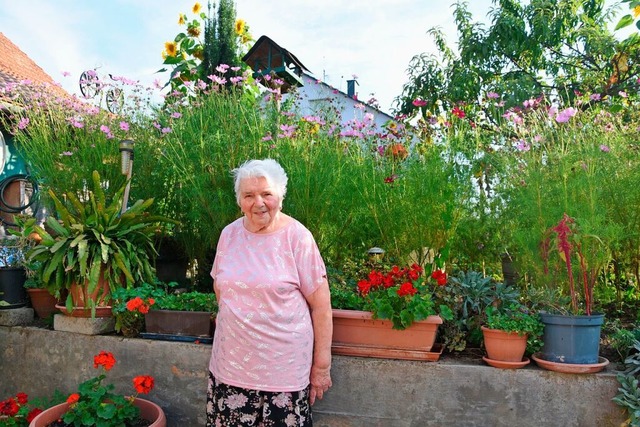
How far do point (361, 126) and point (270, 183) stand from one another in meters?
1.80

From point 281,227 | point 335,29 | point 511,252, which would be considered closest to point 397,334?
point 281,227

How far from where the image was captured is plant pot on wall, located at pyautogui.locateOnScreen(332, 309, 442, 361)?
8.87ft

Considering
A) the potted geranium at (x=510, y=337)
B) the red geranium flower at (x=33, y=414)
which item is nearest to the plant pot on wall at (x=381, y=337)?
the potted geranium at (x=510, y=337)

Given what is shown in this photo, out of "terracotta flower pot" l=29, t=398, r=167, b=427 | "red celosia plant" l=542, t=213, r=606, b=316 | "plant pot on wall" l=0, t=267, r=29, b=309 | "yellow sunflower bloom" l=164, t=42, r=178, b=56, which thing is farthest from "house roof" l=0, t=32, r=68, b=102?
"red celosia plant" l=542, t=213, r=606, b=316

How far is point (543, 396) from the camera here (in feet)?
8.34

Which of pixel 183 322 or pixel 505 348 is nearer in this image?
pixel 505 348

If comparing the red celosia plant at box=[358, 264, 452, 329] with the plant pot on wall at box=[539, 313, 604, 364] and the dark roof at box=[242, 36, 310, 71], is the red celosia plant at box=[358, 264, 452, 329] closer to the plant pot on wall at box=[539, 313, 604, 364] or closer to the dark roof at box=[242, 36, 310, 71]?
the plant pot on wall at box=[539, 313, 604, 364]

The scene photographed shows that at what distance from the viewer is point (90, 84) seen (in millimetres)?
4379

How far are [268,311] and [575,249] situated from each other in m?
1.70

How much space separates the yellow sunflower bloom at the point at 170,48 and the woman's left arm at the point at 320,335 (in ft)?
15.3

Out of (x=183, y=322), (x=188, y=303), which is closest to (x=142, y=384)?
(x=183, y=322)

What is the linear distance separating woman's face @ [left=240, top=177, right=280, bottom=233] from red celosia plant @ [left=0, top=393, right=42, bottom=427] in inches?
71.7

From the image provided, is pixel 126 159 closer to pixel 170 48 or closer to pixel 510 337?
pixel 510 337

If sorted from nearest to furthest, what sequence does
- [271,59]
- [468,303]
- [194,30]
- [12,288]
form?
[468,303], [12,288], [194,30], [271,59]
